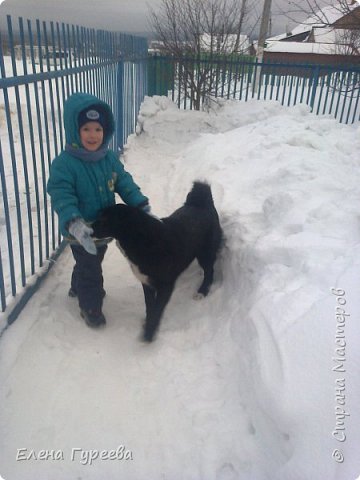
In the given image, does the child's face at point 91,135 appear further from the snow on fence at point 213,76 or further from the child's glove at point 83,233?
the snow on fence at point 213,76

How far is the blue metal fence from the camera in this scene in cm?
271

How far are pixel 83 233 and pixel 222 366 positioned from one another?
53.3 inches

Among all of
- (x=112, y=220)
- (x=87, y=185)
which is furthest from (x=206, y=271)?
(x=87, y=185)

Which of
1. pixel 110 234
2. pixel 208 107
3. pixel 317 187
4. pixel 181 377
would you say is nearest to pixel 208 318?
pixel 181 377

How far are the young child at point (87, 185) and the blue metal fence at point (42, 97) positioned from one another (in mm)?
400

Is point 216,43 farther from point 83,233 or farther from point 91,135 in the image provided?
point 83,233

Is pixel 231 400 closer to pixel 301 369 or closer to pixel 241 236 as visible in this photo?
pixel 301 369

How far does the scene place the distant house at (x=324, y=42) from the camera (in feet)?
19.7

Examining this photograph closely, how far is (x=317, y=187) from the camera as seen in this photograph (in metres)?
3.68

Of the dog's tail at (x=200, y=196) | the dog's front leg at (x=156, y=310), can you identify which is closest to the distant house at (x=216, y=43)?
the dog's tail at (x=200, y=196)

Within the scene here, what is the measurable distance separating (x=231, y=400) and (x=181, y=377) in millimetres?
424

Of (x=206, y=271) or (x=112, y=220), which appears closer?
(x=112, y=220)

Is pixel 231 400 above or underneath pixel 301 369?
underneath

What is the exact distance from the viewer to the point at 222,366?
8.57ft
